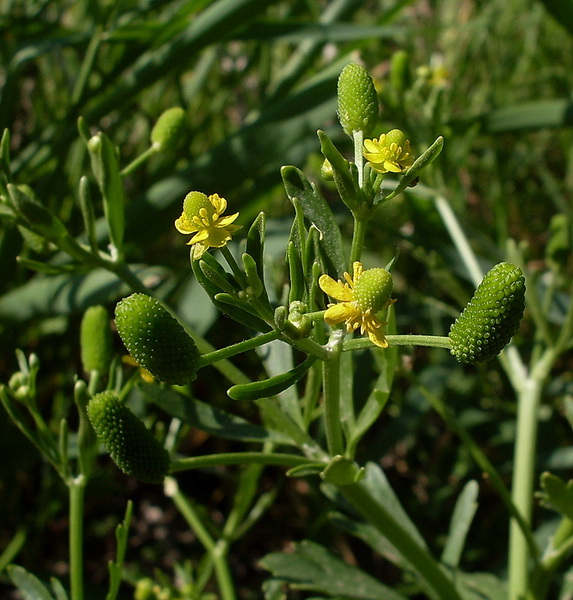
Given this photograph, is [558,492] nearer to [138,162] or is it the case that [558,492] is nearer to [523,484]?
[523,484]

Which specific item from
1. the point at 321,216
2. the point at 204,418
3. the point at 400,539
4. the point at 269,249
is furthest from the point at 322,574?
the point at 269,249

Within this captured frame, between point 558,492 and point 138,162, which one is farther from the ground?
point 138,162

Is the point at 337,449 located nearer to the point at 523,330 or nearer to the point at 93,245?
the point at 93,245

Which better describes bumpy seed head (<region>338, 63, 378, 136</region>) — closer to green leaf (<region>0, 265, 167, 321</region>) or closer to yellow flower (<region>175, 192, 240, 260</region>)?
yellow flower (<region>175, 192, 240, 260</region>)

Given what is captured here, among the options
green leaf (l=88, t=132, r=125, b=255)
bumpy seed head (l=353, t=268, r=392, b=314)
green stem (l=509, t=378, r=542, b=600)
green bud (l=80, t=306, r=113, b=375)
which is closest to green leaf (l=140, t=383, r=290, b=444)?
green bud (l=80, t=306, r=113, b=375)

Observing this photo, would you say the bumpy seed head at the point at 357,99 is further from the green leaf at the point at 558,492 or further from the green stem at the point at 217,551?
A: the green stem at the point at 217,551
